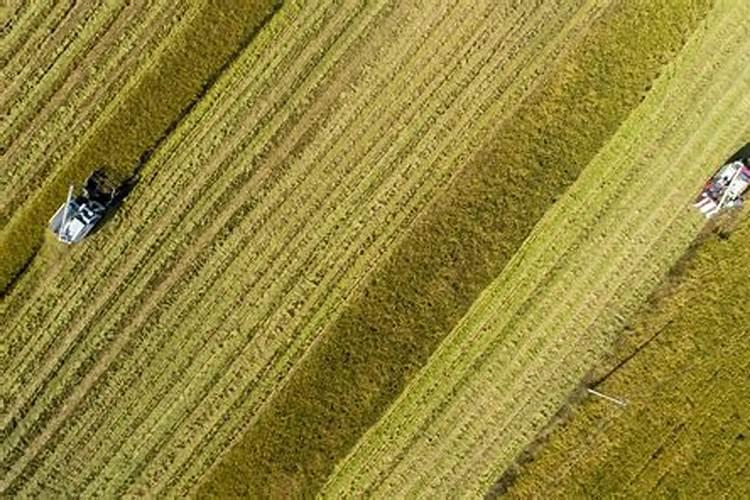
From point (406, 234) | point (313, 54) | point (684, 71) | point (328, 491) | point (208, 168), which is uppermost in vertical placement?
point (684, 71)

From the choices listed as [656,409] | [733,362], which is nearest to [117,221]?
[656,409]

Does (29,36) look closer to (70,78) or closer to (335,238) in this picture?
(70,78)

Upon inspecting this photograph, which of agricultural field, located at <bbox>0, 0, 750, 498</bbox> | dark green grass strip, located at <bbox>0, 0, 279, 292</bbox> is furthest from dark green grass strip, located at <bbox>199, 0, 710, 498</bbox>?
dark green grass strip, located at <bbox>0, 0, 279, 292</bbox>

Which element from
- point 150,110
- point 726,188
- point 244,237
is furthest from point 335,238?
point 726,188

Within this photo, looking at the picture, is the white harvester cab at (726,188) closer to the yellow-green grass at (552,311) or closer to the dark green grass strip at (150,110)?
the yellow-green grass at (552,311)

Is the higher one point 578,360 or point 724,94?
point 724,94

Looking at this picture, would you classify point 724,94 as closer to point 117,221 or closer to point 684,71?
point 684,71

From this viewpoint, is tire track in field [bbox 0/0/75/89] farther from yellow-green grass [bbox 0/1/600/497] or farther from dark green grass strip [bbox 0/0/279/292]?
yellow-green grass [bbox 0/1/600/497]
